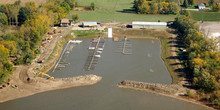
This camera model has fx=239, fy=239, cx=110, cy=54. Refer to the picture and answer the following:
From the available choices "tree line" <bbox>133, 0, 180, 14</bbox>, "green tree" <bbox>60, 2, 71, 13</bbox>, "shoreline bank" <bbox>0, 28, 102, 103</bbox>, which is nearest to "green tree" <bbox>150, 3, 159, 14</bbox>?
"tree line" <bbox>133, 0, 180, 14</bbox>

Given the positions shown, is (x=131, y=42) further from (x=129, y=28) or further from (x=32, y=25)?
(x=32, y=25)

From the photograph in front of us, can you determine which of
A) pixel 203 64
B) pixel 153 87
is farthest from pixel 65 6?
pixel 203 64

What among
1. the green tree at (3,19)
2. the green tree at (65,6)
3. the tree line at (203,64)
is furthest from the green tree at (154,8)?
the green tree at (3,19)

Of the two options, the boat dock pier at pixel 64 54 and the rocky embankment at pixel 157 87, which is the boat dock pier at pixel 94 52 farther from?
the rocky embankment at pixel 157 87

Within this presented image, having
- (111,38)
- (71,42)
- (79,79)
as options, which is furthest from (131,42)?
(79,79)

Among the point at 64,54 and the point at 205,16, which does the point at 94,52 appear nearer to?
the point at 64,54

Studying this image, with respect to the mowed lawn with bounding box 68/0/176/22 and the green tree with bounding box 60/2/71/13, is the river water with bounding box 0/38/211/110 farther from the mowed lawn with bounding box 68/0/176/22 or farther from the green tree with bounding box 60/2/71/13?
the green tree with bounding box 60/2/71/13
